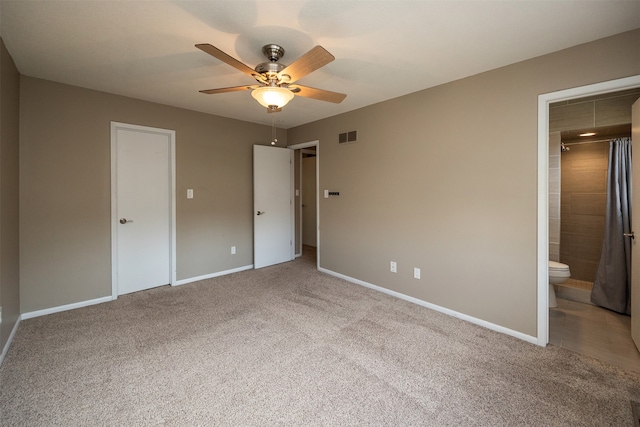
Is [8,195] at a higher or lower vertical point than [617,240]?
higher

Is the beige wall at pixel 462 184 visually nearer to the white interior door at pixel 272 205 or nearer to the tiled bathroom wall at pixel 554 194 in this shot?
the white interior door at pixel 272 205

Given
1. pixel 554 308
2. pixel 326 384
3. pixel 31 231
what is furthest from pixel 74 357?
pixel 554 308

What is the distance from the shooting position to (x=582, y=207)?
12.0 ft

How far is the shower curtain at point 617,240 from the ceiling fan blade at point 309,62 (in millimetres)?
3527

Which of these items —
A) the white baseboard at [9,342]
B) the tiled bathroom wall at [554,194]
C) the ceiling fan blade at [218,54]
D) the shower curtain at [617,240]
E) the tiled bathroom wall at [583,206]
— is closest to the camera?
the ceiling fan blade at [218,54]

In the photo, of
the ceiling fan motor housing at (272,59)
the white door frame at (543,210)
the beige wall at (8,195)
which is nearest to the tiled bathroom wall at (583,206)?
the white door frame at (543,210)

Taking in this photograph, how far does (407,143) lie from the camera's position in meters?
3.25

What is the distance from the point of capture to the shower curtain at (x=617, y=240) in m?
2.95

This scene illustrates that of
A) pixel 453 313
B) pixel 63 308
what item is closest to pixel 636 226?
pixel 453 313

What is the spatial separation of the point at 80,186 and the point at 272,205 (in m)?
2.50

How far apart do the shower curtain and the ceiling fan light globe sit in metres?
3.65

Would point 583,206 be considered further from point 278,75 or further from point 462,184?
point 278,75

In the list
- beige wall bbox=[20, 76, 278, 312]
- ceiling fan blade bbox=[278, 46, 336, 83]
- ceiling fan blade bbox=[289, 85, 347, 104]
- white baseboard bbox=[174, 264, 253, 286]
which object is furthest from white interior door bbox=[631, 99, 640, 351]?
beige wall bbox=[20, 76, 278, 312]

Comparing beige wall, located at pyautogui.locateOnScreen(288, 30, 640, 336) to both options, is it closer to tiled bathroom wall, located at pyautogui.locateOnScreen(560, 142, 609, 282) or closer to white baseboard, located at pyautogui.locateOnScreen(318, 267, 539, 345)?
white baseboard, located at pyautogui.locateOnScreen(318, 267, 539, 345)
